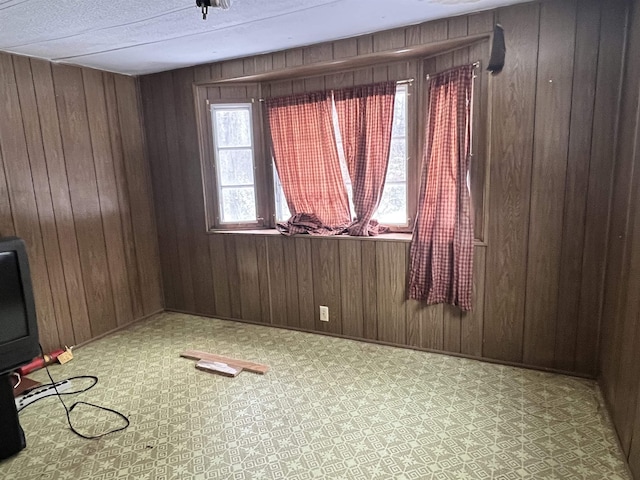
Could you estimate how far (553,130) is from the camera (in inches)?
94.4

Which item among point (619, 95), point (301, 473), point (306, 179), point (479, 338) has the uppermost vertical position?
point (619, 95)

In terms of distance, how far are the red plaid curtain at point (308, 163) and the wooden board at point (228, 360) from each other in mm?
1096

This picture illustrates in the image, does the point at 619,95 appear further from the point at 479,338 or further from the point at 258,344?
the point at 258,344

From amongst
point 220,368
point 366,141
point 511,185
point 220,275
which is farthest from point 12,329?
point 511,185

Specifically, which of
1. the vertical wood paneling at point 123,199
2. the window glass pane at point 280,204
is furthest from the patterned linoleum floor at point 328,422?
the window glass pane at point 280,204

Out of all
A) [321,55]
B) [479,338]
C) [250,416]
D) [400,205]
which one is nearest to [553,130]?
[400,205]

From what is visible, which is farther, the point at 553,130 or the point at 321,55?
the point at 321,55

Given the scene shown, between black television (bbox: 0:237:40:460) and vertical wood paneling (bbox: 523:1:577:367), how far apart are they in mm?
2941

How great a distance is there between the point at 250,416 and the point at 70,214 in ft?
7.27

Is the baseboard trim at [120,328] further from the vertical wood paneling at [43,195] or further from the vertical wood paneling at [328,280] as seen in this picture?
the vertical wood paneling at [328,280]

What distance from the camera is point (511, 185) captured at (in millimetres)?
2551

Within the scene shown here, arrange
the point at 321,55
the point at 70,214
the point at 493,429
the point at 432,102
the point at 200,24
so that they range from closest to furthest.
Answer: the point at 493,429
the point at 200,24
the point at 432,102
the point at 321,55
the point at 70,214

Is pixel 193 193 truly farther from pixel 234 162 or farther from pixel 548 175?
pixel 548 175

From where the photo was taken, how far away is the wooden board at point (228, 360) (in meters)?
2.81
